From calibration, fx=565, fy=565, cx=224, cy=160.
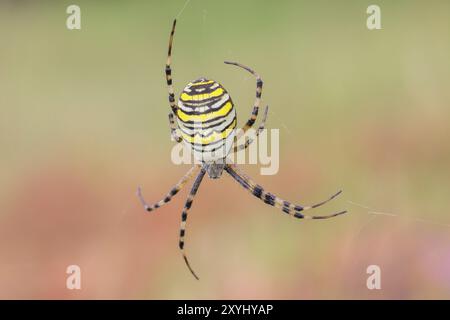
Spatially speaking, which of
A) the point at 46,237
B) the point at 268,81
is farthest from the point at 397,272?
the point at 268,81

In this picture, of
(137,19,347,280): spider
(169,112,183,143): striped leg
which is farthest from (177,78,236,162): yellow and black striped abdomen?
(169,112,183,143): striped leg

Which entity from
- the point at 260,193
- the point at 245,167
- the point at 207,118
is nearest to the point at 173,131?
the point at 207,118

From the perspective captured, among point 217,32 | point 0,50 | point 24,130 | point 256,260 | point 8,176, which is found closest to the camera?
point 256,260

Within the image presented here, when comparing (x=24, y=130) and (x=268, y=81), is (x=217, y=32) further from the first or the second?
(x=24, y=130)

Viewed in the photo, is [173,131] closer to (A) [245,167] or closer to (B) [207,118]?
(B) [207,118]

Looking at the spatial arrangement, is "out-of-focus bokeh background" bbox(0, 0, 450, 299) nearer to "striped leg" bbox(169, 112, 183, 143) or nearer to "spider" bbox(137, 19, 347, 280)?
"spider" bbox(137, 19, 347, 280)
